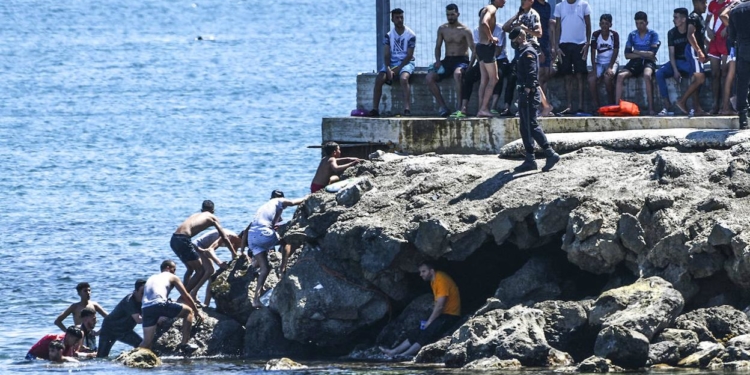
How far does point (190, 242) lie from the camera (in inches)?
912

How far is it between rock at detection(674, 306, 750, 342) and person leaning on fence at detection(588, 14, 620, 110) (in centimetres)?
572

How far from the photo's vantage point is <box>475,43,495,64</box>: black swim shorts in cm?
2230

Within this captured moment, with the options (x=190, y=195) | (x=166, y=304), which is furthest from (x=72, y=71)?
(x=166, y=304)

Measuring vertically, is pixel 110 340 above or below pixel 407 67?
below

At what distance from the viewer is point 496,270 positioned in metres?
21.1

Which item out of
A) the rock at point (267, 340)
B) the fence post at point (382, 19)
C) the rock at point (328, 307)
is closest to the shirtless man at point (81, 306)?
the rock at point (267, 340)

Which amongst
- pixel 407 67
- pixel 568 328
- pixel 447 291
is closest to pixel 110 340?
pixel 447 291

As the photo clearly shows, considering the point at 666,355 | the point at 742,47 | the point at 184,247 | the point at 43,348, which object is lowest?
the point at 43,348

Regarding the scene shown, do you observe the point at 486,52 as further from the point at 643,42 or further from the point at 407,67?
the point at 643,42

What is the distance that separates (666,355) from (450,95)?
7445 mm

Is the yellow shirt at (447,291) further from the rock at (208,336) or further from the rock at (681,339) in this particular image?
the rock at (208,336)

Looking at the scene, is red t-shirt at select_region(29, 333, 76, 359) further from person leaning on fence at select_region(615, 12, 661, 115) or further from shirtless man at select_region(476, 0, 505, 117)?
person leaning on fence at select_region(615, 12, 661, 115)

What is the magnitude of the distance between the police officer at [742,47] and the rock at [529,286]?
3.40 metres

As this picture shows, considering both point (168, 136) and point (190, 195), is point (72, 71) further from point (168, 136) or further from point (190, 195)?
point (190, 195)
